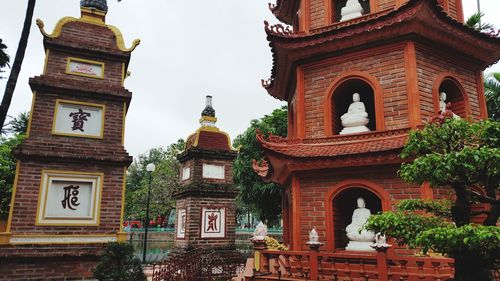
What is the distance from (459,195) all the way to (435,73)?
198 inches

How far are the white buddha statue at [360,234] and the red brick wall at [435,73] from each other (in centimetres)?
259

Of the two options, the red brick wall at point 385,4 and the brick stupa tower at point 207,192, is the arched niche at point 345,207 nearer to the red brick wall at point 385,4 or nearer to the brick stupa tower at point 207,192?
the red brick wall at point 385,4

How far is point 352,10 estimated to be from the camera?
390 inches

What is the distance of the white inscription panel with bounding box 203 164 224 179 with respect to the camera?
616 inches

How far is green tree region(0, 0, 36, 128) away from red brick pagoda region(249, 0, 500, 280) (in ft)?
20.4

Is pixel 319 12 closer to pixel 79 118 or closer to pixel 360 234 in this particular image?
pixel 360 234

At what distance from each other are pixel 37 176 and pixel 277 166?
19.3ft

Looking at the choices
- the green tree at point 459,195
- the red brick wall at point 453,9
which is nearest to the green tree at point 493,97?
the red brick wall at point 453,9

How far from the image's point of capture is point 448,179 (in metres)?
4.45

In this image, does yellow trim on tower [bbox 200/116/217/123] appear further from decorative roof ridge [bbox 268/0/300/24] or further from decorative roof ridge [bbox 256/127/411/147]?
decorative roof ridge [bbox 256/127/411/147]

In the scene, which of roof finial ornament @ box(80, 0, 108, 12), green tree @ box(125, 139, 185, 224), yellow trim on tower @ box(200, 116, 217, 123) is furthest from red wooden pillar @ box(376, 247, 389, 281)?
green tree @ box(125, 139, 185, 224)

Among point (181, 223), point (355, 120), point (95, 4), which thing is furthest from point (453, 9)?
point (181, 223)

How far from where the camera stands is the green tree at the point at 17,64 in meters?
8.27

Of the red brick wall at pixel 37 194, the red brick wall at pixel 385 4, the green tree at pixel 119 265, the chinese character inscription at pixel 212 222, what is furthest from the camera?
the chinese character inscription at pixel 212 222
